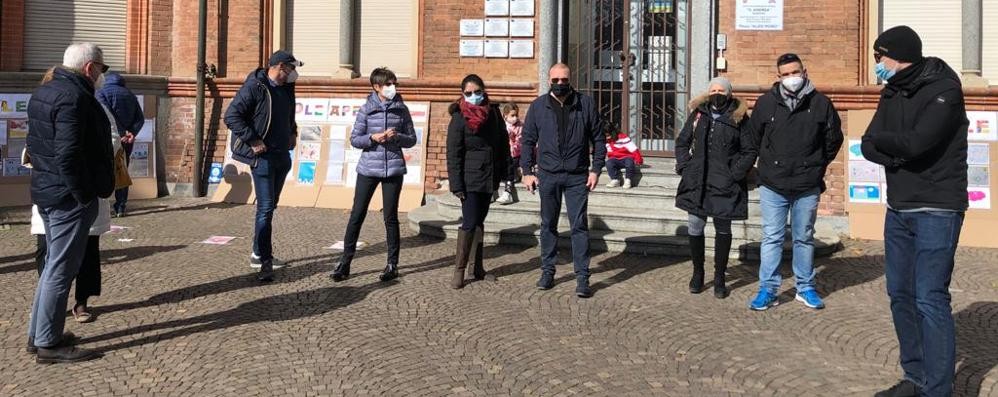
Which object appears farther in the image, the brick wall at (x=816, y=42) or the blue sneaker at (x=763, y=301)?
the brick wall at (x=816, y=42)

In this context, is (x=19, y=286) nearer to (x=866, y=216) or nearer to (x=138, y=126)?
(x=138, y=126)

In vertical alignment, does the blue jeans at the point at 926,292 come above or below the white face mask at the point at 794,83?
below

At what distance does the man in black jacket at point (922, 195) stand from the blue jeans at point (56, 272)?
4.39m

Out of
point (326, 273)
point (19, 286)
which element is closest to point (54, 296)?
point (19, 286)

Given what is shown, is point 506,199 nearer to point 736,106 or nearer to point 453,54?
point 453,54

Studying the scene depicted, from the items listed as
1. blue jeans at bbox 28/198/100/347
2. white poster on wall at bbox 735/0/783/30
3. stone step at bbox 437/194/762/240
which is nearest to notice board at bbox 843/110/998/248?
white poster on wall at bbox 735/0/783/30

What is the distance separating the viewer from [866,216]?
9461mm

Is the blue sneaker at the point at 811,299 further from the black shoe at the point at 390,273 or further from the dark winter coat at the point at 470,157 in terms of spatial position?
the black shoe at the point at 390,273

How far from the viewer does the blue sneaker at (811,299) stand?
6195mm

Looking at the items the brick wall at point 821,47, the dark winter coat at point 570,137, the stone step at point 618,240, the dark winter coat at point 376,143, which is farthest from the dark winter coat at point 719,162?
the brick wall at point 821,47

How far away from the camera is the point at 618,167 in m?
9.75

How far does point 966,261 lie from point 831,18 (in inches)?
138

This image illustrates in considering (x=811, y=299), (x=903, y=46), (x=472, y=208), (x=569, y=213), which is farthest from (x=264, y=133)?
(x=903, y=46)

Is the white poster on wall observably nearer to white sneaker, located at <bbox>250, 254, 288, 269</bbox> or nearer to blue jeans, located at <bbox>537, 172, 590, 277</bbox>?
blue jeans, located at <bbox>537, 172, 590, 277</bbox>
